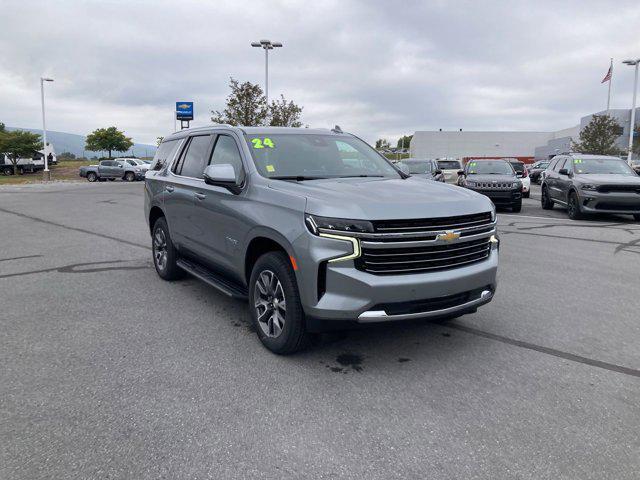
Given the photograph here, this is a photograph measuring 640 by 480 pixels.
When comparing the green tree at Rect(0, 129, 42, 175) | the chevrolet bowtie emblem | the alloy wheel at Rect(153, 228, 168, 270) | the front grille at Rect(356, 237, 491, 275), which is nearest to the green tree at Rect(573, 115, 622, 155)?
the alloy wheel at Rect(153, 228, 168, 270)

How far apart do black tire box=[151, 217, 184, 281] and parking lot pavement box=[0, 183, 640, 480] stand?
33 cm

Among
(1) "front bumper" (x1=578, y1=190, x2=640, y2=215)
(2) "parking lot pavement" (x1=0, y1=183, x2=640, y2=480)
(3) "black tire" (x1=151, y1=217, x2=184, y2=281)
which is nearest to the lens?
(2) "parking lot pavement" (x1=0, y1=183, x2=640, y2=480)

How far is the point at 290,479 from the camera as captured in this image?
8.36 ft

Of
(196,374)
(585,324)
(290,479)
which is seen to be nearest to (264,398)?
(196,374)

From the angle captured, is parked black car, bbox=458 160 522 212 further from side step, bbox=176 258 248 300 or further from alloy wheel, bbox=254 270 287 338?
alloy wheel, bbox=254 270 287 338

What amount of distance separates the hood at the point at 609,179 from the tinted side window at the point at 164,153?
1085cm

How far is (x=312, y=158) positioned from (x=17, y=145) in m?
58.8

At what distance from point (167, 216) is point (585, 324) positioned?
478cm

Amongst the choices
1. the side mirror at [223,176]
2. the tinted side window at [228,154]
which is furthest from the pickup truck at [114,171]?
the side mirror at [223,176]

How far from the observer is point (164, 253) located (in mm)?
6609

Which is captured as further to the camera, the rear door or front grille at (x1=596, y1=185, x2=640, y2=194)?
front grille at (x1=596, y1=185, x2=640, y2=194)

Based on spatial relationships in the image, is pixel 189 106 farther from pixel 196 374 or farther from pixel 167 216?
pixel 196 374

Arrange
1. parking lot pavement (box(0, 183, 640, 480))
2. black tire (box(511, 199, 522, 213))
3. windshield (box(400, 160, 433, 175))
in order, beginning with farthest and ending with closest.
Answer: windshield (box(400, 160, 433, 175))
black tire (box(511, 199, 522, 213))
parking lot pavement (box(0, 183, 640, 480))

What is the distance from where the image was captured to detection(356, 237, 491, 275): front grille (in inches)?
140
